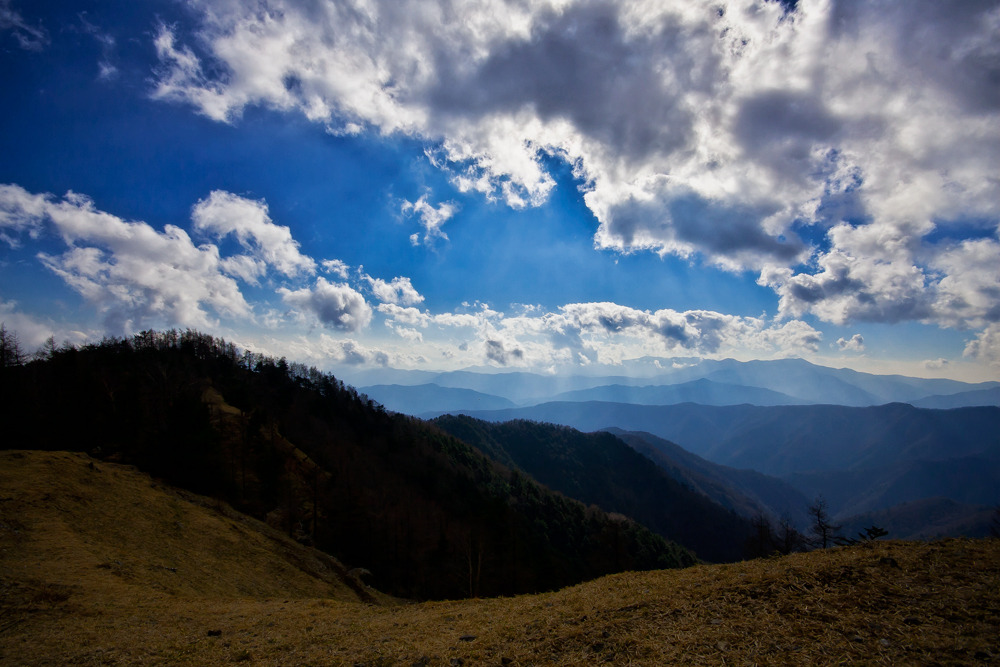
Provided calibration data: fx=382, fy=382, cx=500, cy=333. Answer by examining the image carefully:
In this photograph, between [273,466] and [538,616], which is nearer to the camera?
[538,616]

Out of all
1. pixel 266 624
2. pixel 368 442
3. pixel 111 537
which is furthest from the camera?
pixel 368 442

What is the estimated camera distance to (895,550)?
10.8 metres

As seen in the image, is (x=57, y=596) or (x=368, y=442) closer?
(x=57, y=596)

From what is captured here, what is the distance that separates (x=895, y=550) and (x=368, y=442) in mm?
91912

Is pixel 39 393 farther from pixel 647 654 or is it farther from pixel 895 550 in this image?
pixel 895 550

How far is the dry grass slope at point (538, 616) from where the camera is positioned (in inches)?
275

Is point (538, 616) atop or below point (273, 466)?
atop

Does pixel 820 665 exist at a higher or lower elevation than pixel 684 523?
higher

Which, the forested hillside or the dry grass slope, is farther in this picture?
the forested hillside

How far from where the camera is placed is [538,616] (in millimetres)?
10617

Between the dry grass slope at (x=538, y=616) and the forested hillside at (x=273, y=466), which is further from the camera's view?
the forested hillside at (x=273, y=466)

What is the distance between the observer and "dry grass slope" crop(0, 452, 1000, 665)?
22.9ft

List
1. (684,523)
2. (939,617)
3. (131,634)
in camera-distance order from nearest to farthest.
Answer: (939,617) → (131,634) → (684,523)

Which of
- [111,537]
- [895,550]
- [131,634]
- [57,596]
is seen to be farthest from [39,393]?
[895,550]
